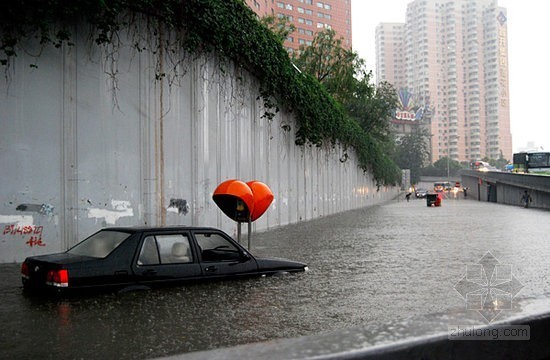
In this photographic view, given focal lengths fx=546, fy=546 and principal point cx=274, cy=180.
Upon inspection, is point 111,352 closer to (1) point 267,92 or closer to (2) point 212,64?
(2) point 212,64

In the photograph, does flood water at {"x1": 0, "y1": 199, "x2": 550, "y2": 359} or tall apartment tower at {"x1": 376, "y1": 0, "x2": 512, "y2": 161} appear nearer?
flood water at {"x1": 0, "y1": 199, "x2": 550, "y2": 359}

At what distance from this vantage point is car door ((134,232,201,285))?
8117mm

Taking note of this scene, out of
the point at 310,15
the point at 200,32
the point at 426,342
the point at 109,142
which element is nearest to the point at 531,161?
the point at 200,32

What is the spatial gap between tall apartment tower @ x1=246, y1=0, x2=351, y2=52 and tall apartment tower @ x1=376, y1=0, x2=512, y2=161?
65623 millimetres

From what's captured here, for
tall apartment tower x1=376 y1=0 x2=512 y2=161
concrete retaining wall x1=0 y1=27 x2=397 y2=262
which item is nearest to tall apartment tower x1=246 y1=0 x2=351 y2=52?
tall apartment tower x1=376 y1=0 x2=512 y2=161

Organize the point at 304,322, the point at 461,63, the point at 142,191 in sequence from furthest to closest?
the point at 461,63 → the point at 142,191 → the point at 304,322

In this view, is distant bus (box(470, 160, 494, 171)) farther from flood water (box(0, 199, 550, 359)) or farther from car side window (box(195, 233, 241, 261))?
car side window (box(195, 233, 241, 261))

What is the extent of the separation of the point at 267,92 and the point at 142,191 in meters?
8.55

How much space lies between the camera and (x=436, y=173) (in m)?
146

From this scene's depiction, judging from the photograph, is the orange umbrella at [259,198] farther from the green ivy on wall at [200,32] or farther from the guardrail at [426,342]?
the guardrail at [426,342]

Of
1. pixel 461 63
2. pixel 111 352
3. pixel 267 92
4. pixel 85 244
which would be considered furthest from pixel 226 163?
pixel 461 63

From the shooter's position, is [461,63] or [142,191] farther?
[461,63]

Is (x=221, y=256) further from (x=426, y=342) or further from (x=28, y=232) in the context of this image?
(x=426, y=342)

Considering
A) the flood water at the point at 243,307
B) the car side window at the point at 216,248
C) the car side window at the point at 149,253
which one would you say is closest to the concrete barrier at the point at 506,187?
the flood water at the point at 243,307
